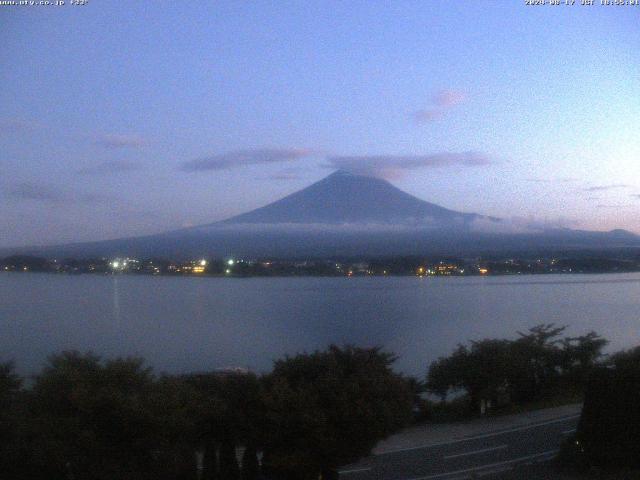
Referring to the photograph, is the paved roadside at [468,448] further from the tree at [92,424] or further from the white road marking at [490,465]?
the tree at [92,424]

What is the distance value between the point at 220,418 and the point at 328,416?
135 centimetres

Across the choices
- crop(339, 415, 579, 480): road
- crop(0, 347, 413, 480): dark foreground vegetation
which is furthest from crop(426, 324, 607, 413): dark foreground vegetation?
crop(0, 347, 413, 480): dark foreground vegetation

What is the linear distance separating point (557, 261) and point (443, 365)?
30559 millimetres

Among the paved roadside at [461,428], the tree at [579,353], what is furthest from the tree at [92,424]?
the tree at [579,353]

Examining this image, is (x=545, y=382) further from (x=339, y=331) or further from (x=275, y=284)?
(x=275, y=284)

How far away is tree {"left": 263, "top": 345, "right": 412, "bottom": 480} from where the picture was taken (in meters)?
7.45

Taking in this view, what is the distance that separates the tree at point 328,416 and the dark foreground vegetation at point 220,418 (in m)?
A: 0.01

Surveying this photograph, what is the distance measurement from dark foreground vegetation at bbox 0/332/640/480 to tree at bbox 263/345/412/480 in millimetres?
13

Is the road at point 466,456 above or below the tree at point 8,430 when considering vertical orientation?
below

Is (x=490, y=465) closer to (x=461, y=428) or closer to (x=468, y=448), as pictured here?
(x=468, y=448)

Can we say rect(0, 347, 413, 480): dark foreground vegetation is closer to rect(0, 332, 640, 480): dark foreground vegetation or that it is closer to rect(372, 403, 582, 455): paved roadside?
rect(0, 332, 640, 480): dark foreground vegetation

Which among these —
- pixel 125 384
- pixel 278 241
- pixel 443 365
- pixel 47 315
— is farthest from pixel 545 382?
pixel 278 241

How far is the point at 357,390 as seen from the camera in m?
7.58

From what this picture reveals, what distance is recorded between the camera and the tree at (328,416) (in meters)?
7.45
